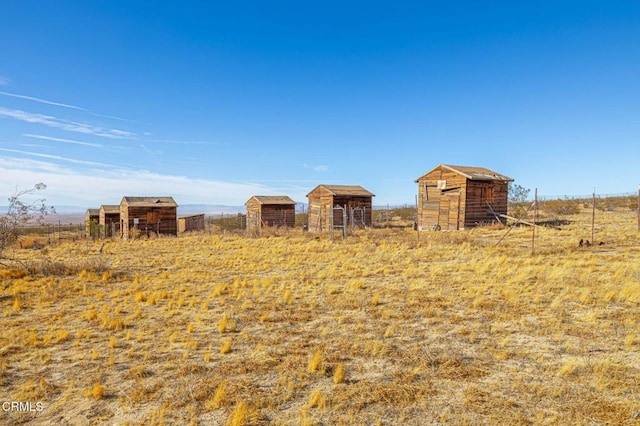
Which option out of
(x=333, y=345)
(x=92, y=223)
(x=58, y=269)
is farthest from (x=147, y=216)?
(x=333, y=345)

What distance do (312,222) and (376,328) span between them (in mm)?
31052

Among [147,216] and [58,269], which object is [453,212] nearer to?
[58,269]

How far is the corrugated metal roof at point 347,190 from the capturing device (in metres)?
35.8

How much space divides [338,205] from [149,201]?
18.0m

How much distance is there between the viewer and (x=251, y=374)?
585cm

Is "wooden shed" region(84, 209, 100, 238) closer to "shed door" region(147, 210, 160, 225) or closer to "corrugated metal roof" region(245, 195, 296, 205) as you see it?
"shed door" region(147, 210, 160, 225)

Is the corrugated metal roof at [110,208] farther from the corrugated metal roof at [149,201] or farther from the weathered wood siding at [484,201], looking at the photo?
the weathered wood siding at [484,201]

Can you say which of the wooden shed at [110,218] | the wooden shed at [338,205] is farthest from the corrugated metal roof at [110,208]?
the wooden shed at [338,205]

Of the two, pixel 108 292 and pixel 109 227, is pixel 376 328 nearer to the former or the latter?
pixel 108 292

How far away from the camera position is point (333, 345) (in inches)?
276

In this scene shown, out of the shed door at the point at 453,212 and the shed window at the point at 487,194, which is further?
the shed window at the point at 487,194

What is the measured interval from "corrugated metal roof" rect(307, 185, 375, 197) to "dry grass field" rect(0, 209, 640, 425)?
2168cm

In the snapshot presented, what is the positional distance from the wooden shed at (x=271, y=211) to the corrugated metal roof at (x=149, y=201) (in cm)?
793

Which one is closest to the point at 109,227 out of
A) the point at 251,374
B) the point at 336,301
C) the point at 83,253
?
the point at 83,253
